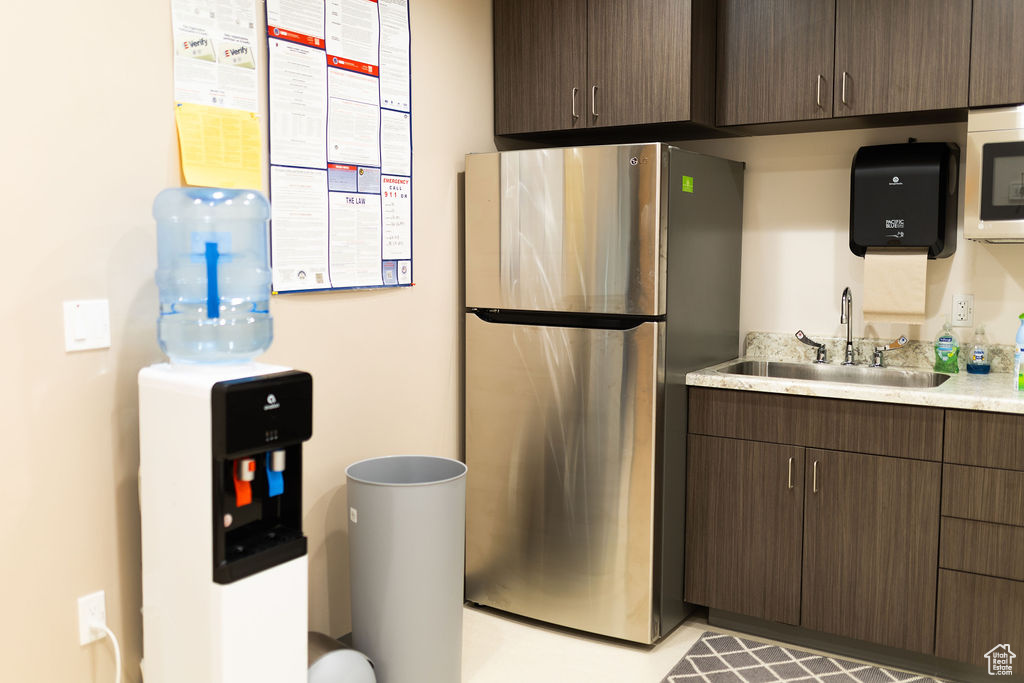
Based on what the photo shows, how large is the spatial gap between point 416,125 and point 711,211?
1110 mm

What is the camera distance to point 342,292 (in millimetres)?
2752

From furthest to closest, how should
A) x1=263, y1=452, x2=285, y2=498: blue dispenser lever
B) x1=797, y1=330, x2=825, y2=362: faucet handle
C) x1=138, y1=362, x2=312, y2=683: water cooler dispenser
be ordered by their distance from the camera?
x1=797, y1=330, x2=825, y2=362: faucet handle < x1=263, y1=452, x2=285, y2=498: blue dispenser lever < x1=138, y1=362, x2=312, y2=683: water cooler dispenser

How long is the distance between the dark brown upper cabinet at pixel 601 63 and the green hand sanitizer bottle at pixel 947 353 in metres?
1.14

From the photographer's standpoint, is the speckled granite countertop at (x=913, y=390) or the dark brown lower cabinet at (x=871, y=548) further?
the dark brown lower cabinet at (x=871, y=548)

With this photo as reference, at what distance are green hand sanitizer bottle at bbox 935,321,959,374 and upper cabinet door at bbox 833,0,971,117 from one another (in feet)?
2.67

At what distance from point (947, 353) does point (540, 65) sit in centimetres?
182

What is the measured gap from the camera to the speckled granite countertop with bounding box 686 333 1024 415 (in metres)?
2.51

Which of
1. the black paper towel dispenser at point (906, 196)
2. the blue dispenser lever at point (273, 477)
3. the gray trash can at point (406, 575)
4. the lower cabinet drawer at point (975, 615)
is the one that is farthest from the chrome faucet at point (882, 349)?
the blue dispenser lever at point (273, 477)

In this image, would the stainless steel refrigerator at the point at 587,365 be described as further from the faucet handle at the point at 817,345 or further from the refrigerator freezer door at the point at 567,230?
the faucet handle at the point at 817,345

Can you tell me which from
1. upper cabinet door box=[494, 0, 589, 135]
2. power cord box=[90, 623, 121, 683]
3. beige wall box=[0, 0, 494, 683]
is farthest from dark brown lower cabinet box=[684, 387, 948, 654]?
power cord box=[90, 623, 121, 683]

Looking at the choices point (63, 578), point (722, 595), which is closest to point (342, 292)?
point (63, 578)

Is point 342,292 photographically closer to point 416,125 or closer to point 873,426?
point 416,125

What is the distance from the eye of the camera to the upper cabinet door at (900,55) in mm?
2697

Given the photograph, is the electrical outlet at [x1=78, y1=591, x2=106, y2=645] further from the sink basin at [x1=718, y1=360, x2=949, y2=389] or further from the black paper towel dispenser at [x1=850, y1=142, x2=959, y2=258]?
the black paper towel dispenser at [x1=850, y1=142, x2=959, y2=258]
